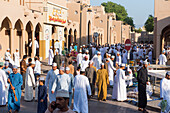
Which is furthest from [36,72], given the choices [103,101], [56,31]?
[56,31]

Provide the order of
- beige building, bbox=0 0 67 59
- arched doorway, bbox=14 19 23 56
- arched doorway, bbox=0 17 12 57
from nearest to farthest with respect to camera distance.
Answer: beige building, bbox=0 0 67 59
arched doorway, bbox=0 17 12 57
arched doorway, bbox=14 19 23 56

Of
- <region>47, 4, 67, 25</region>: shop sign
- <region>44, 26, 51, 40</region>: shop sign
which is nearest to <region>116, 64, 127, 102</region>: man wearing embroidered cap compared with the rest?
<region>44, 26, 51, 40</region>: shop sign

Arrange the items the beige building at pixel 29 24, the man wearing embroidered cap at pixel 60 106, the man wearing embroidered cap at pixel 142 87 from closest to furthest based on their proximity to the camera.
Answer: the man wearing embroidered cap at pixel 60 106 → the man wearing embroidered cap at pixel 142 87 → the beige building at pixel 29 24

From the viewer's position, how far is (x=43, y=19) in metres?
23.7

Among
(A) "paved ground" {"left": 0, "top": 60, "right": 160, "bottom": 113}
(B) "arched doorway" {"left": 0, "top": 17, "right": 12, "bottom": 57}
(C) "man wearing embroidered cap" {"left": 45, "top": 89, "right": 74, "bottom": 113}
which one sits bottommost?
(A) "paved ground" {"left": 0, "top": 60, "right": 160, "bottom": 113}

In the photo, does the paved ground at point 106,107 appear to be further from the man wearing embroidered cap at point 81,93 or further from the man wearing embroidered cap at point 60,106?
the man wearing embroidered cap at point 60,106

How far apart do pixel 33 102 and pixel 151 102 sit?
4.64 m

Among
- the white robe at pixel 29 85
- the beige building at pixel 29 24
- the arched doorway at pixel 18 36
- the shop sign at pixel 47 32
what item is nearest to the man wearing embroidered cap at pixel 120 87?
the white robe at pixel 29 85

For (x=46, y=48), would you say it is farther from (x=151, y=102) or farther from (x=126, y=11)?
(x=126, y=11)

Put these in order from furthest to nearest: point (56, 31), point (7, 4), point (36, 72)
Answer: point (56, 31), point (7, 4), point (36, 72)

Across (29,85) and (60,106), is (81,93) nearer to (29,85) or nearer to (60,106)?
(29,85)

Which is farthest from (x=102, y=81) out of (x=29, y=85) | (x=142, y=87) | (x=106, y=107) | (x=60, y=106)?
(x=60, y=106)

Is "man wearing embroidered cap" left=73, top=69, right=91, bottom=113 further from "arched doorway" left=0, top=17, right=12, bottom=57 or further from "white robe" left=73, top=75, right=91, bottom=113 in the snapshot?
"arched doorway" left=0, top=17, right=12, bottom=57

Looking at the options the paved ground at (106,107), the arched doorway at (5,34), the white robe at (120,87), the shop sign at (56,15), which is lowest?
the paved ground at (106,107)
